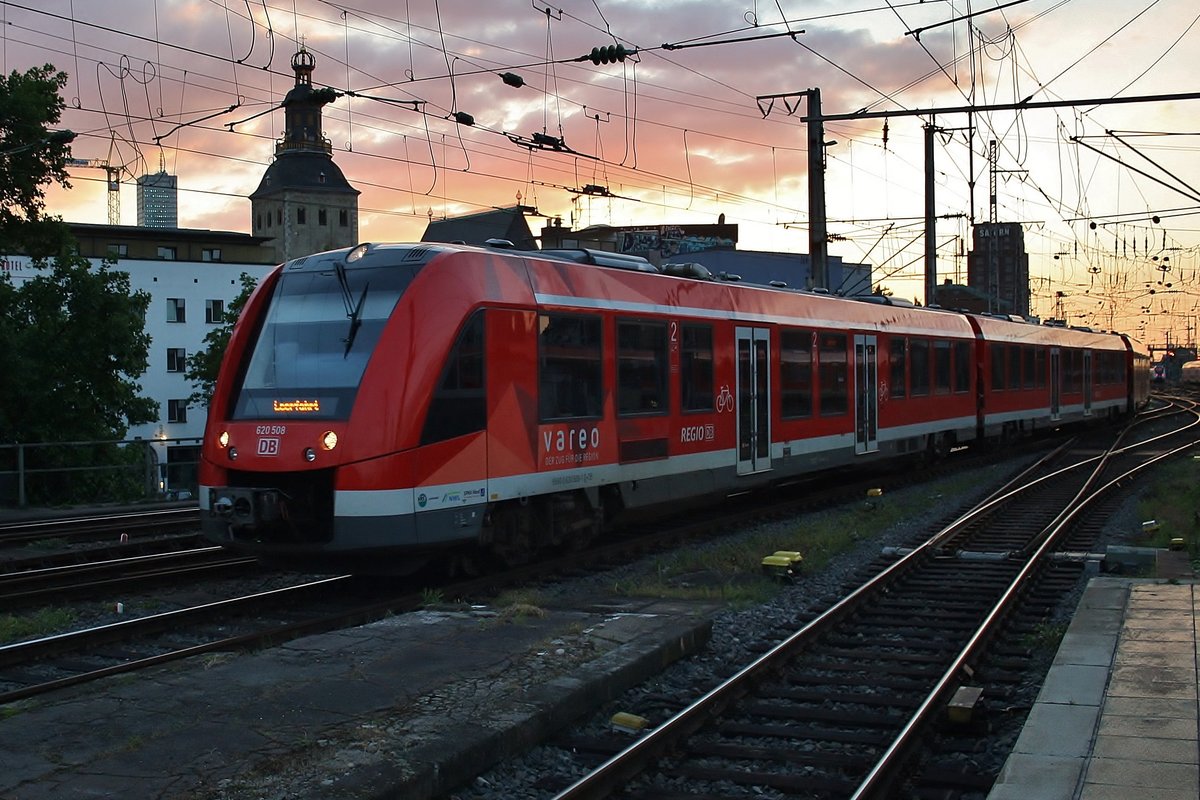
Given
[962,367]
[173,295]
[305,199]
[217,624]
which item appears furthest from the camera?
[305,199]

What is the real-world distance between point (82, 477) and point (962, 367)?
758 inches

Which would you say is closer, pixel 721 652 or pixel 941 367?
pixel 721 652

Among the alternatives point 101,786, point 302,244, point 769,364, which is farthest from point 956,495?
point 302,244

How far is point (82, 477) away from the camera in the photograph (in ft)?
87.1

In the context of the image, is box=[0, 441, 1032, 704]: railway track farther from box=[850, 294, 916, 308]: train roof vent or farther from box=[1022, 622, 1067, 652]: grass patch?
box=[850, 294, 916, 308]: train roof vent

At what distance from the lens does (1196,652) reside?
7.39 m

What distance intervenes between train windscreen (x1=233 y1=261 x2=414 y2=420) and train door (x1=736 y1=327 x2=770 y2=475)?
627 centimetres

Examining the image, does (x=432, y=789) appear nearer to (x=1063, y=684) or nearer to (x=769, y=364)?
(x=1063, y=684)

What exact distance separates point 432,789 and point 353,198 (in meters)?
100

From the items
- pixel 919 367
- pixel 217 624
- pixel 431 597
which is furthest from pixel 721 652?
pixel 919 367

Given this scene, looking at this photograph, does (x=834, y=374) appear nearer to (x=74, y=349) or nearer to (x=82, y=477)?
(x=82, y=477)

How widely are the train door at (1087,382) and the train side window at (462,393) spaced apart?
29394 millimetres

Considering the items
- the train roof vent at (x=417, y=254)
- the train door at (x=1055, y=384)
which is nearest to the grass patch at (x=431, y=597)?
the train roof vent at (x=417, y=254)

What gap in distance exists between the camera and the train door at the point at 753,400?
15312 mm
